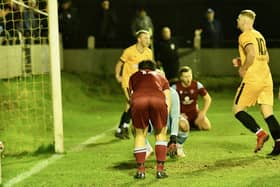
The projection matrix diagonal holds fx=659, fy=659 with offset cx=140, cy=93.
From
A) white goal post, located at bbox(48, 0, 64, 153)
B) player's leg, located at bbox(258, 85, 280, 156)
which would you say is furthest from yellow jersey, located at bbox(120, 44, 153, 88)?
player's leg, located at bbox(258, 85, 280, 156)

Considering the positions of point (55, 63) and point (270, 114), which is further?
point (55, 63)

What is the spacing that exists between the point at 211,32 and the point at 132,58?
9800mm

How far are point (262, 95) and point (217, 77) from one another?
11229mm

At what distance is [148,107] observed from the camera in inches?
303

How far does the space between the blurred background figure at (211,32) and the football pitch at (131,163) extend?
750 centimetres

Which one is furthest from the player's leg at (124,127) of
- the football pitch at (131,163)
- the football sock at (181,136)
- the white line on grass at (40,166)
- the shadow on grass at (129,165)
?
the shadow on grass at (129,165)

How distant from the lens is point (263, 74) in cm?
897

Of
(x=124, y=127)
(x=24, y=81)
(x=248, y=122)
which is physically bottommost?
(x=124, y=127)

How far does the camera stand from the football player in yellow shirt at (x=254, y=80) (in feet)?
29.0

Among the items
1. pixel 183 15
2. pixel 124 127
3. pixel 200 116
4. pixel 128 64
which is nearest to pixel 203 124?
pixel 200 116

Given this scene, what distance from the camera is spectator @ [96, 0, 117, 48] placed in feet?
65.9

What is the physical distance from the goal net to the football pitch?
1.88 feet

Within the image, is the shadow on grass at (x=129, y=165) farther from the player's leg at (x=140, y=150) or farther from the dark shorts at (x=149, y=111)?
the dark shorts at (x=149, y=111)

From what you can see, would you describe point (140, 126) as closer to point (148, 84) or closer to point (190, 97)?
point (148, 84)
